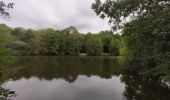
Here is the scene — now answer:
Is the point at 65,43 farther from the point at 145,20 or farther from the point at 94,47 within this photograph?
the point at 145,20

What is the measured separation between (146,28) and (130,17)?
96 centimetres

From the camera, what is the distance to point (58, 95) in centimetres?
1986

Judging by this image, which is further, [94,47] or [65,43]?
[65,43]

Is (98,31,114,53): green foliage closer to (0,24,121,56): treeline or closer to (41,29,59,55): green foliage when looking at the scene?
(0,24,121,56): treeline

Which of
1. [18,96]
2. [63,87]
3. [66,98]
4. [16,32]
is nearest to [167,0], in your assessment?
[66,98]

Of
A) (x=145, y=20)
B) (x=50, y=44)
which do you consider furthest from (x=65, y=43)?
(x=145, y=20)

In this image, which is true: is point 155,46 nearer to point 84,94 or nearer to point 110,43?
point 84,94

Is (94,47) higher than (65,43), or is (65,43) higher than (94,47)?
(65,43)

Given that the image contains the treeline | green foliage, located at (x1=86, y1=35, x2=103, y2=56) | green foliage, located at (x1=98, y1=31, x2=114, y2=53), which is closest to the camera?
the treeline

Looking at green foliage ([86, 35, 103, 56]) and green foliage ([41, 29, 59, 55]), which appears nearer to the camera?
green foliage ([41, 29, 59, 55])

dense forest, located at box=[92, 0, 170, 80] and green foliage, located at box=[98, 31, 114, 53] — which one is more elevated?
green foliage, located at box=[98, 31, 114, 53]

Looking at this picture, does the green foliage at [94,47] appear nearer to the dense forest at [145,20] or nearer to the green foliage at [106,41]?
the green foliage at [106,41]

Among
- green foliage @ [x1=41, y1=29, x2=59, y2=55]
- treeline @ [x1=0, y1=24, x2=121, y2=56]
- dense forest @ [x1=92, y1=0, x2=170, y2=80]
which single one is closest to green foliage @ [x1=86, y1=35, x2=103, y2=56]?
treeline @ [x1=0, y1=24, x2=121, y2=56]

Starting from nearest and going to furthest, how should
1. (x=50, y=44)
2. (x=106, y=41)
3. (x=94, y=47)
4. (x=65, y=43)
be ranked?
(x=50, y=44) < (x=94, y=47) < (x=65, y=43) < (x=106, y=41)
